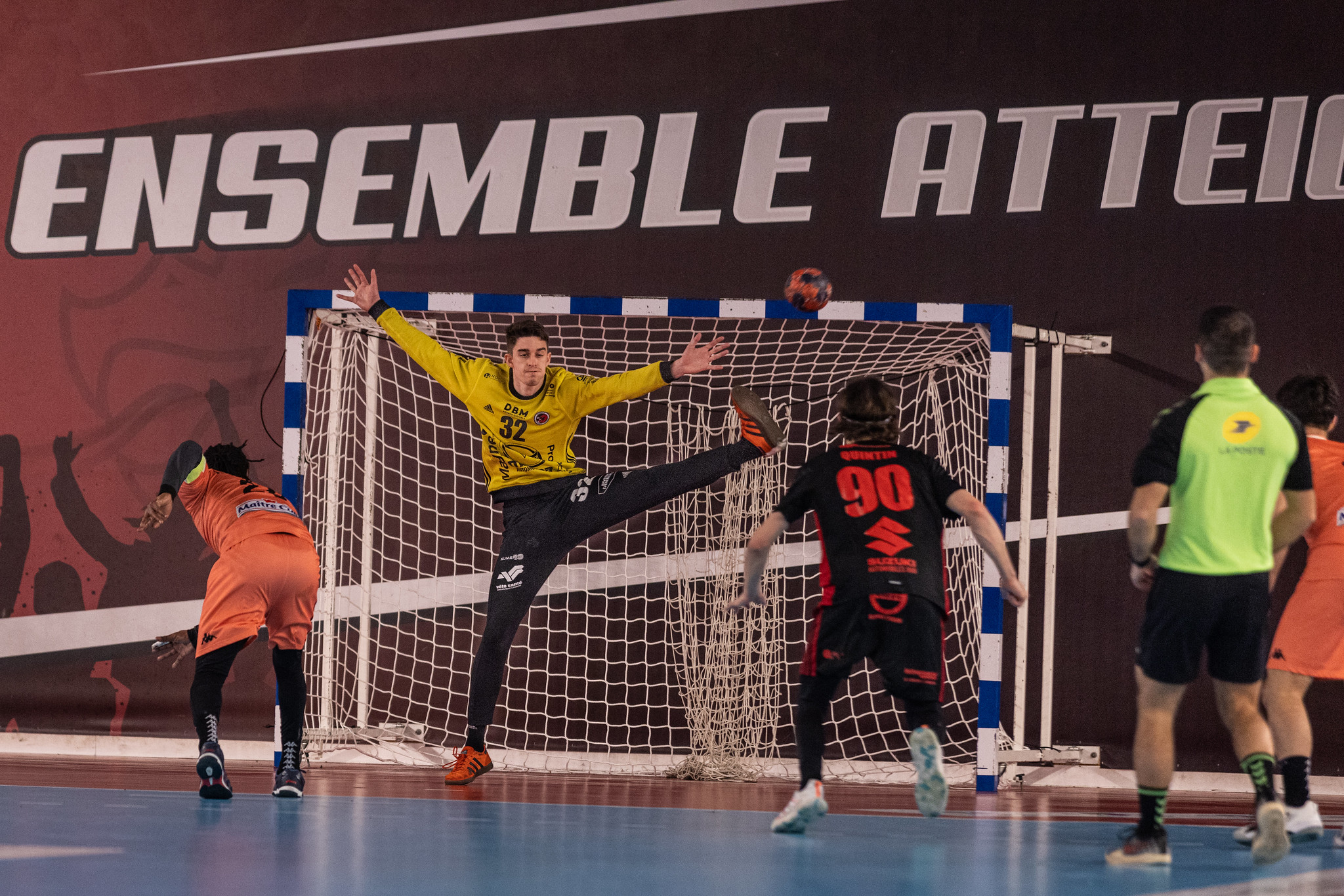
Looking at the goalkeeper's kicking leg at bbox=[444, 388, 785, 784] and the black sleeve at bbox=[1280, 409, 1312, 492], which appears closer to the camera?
the black sleeve at bbox=[1280, 409, 1312, 492]

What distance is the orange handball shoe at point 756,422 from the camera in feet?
19.1

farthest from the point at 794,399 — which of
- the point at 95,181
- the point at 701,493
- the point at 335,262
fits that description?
the point at 95,181

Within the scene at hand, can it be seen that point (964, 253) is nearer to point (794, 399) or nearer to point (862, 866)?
point (794, 399)

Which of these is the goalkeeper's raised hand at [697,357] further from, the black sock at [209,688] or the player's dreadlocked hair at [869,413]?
the black sock at [209,688]

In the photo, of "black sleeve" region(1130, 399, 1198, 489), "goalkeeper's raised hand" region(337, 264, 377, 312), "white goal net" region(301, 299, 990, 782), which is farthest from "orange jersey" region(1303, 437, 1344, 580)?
"goalkeeper's raised hand" region(337, 264, 377, 312)

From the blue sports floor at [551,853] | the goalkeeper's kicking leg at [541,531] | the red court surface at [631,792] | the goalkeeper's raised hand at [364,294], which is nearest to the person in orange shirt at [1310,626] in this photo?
the blue sports floor at [551,853]

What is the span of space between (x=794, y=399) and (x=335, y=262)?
326 cm

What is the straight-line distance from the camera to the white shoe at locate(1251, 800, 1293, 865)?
3.97 metres

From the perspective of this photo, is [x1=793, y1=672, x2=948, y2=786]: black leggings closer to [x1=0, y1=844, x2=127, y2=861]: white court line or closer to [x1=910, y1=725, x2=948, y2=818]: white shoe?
[x1=910, y1=725, x2=948, y2=818]: white shoe

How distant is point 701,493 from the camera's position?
309 inches

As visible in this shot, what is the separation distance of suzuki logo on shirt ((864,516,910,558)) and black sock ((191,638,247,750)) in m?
2.77

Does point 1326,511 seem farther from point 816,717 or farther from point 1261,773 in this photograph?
point 816,717

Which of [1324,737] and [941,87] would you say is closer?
[1324,737]

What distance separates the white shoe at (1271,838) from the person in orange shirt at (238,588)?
3859 millimetres
